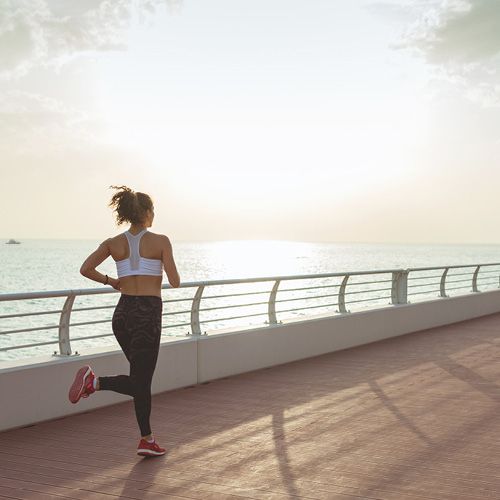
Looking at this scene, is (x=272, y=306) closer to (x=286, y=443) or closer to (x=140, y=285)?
(x=286, y=443)

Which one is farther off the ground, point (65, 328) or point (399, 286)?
point (65, 328)

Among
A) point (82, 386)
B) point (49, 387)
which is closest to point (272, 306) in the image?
point (49, 387)

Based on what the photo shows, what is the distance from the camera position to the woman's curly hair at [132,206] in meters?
6.68

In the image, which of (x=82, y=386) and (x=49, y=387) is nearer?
(x=82, y=386)

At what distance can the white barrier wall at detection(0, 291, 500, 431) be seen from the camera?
26.1 ft

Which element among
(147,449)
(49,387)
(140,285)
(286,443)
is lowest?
(286,443)

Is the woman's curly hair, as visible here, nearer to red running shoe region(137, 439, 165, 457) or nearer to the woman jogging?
the woman jogging

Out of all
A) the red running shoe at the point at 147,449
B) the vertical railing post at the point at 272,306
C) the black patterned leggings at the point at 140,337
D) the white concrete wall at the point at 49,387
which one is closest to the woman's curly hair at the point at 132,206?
the black patterned leggings at the point at 140,337

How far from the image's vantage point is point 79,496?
5.65 m

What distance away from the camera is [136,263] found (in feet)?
21.7

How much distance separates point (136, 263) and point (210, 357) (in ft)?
13.6

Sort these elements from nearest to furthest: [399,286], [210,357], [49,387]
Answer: [49,387], [210,357], [399,286]

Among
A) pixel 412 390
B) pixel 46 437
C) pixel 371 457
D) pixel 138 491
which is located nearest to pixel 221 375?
pixel 412 390

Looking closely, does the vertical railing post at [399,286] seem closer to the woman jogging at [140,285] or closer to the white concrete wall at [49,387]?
the white concrete wall at [49,387]
